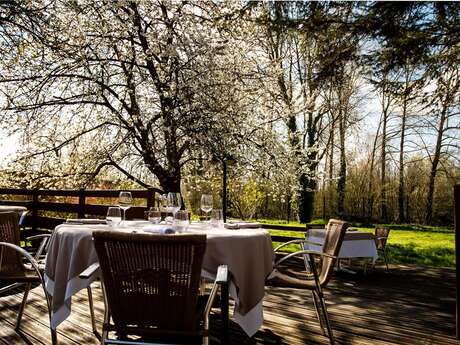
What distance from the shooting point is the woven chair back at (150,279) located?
187cm

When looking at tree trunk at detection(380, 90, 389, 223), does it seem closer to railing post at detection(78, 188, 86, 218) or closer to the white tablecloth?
the white tablecloth

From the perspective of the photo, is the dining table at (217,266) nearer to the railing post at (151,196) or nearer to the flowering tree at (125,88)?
the railing post at (151,196)

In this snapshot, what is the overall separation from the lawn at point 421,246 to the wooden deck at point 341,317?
2656mm

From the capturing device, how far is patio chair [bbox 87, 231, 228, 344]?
1.87m

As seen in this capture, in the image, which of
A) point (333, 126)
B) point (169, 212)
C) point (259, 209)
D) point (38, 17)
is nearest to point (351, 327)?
point (169, 212)

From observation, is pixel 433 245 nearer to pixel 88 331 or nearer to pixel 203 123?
pixel 203 123

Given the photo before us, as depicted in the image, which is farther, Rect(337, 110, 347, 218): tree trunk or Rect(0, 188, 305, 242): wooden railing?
Rect(337, 110, 347, 218): tree trunk

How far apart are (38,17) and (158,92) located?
119 inches

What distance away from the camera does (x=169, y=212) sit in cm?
331

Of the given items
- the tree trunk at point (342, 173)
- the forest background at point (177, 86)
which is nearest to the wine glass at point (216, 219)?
the forest background at point (177, 86)

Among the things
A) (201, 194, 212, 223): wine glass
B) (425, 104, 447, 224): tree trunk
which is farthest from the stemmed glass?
(425, 104, 447, 224): tree trunk

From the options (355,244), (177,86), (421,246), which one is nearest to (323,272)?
(355,244)

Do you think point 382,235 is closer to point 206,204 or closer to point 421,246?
point 421,246

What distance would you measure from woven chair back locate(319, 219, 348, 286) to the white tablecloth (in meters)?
2.60
